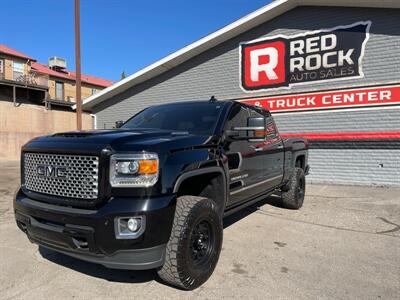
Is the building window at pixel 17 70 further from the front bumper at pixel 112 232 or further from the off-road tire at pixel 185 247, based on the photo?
the off-road tire at pixel 185 247

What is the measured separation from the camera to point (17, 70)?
113ft

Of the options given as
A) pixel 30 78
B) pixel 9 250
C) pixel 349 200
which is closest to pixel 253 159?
pixel 9 250

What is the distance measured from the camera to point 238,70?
12266 mm

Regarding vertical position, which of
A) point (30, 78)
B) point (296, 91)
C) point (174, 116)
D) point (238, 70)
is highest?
point (30, 78)

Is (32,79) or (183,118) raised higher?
(32,79)

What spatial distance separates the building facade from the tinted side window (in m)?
6.29

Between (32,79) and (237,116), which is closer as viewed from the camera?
(237,116)

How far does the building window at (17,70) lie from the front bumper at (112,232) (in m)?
35.8

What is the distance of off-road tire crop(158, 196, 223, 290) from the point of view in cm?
311

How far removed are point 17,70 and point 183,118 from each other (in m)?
35.5

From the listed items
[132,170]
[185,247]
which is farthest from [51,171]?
[185,247]

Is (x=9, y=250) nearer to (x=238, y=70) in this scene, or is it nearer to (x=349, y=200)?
(x=349, y=200)

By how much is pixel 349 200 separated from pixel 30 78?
34.7m

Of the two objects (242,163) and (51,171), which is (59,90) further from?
(51,171)
